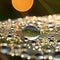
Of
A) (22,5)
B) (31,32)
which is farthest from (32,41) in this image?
(22,5)

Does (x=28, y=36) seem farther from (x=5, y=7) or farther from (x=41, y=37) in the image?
(x=5, y=7)

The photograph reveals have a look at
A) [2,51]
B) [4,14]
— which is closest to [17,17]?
[4,14]

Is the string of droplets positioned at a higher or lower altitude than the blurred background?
lower

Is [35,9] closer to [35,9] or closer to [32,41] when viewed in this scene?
[35,9]

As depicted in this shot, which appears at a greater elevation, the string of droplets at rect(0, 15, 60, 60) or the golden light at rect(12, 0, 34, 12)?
the golden light at rect(12, 0, 34, 12)
